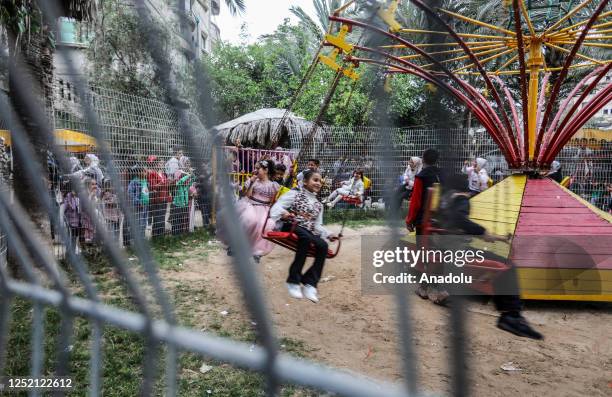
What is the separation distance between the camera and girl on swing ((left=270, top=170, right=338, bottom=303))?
12.1ft

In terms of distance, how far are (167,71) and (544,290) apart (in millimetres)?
4257

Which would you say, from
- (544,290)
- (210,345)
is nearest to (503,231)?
(544,290)

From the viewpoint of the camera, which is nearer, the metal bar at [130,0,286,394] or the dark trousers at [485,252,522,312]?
the metal bar at [130,0,286,394]

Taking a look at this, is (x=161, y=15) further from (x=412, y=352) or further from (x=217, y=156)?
(x=412, y=352)

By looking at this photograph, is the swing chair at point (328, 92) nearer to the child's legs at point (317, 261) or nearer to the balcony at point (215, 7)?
the child's legs at point (317, 261)

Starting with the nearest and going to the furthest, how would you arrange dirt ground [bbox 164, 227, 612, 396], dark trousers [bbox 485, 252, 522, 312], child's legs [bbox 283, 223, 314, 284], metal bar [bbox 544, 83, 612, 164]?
dirt ground [bbox 164, 227, 612, 396] → dark trousers [bbox 485, 252, 522, 312] → child's legs [bbox 283, 223, 314, 284] → metal bar [bbox 544, 83, 612, 164]

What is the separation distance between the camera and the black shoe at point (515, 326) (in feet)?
9.82

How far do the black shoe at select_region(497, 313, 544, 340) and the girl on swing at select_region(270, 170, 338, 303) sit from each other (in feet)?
4.71

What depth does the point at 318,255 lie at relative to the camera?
3680mm

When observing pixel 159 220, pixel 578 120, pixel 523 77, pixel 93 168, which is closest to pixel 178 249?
pixel 159 220

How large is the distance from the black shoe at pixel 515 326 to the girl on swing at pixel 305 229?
1436 millimetres

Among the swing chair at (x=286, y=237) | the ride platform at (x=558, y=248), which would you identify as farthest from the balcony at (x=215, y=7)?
the ride platform at (x=558, y=248)

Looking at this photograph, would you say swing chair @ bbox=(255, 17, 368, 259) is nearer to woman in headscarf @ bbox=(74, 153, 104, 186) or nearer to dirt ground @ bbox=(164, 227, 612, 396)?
dirt ground @ bbox=(164, 227, 612, 396)

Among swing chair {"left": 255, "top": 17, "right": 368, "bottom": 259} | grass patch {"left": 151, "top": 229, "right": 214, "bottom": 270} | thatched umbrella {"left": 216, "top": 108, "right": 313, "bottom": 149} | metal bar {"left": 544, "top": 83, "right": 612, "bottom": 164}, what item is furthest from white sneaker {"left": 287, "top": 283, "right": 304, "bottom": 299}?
thatched umbrella {"left": 216, "top": 108, "right": 313, "bottom": 149}
